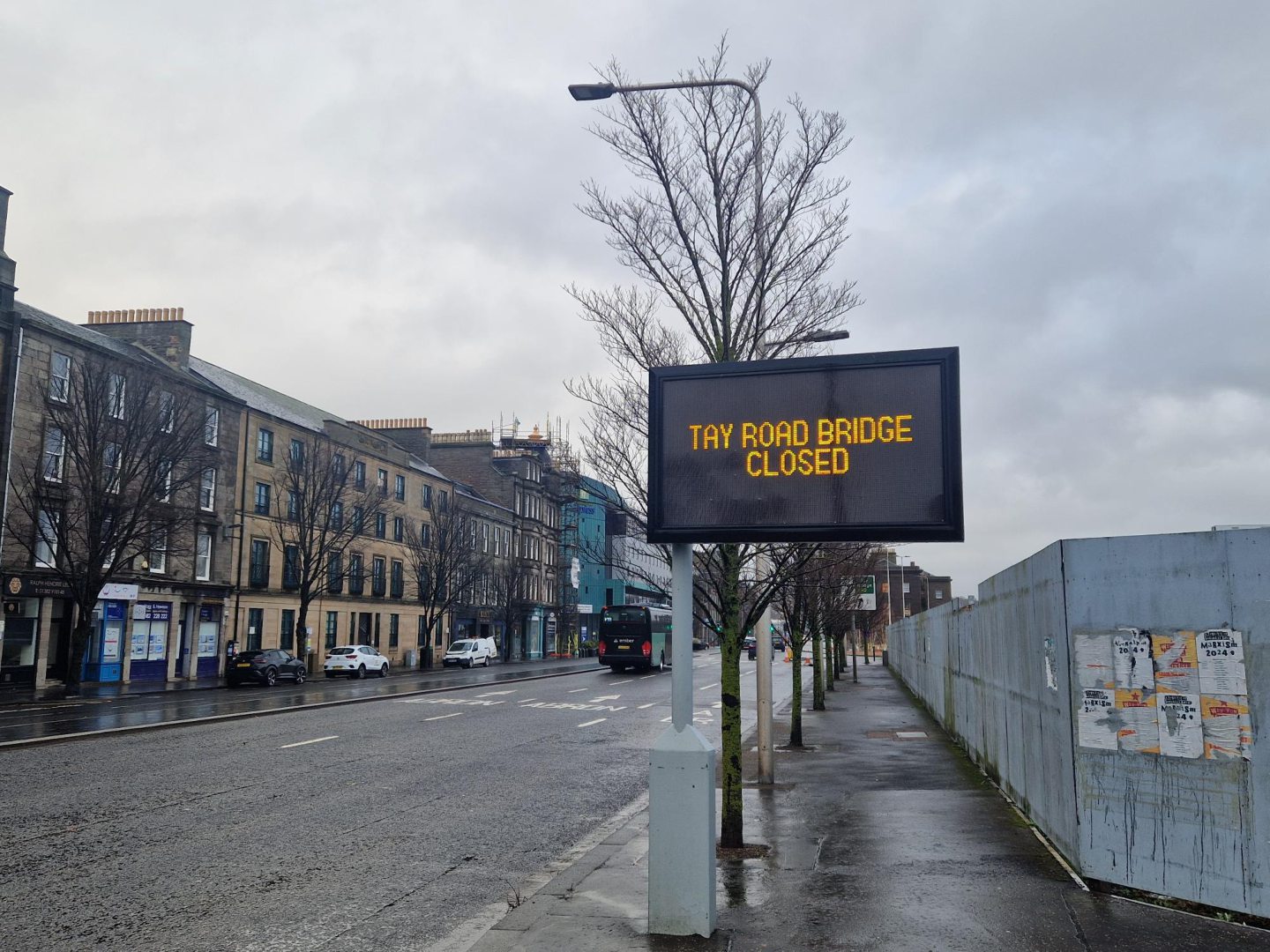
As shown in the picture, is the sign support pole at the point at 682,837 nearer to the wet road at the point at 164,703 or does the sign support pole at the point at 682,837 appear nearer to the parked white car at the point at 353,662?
the wet road at the point at 164,703

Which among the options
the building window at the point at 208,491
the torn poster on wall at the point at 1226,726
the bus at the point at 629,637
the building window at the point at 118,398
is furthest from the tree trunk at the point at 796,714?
the building window at the point at 208,491

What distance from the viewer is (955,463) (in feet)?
21.9

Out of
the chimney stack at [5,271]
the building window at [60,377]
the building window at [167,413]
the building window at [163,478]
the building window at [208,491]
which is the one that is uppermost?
the chimney stack at [5,271]

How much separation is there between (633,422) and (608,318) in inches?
46.7

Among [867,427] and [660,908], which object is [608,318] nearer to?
[867,427]

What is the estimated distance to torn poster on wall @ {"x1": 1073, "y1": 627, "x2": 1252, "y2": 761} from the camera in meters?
6.62

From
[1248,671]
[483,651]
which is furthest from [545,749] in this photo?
[483,651]

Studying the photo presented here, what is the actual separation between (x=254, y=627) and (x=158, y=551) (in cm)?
1358

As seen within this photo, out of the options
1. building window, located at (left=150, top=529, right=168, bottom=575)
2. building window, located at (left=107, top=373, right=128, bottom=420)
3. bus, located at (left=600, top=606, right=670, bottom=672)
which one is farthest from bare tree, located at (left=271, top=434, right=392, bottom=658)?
building window, located at (left=107, top=373, right=128, bottom=420)

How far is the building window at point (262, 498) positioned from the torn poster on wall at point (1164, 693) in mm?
44641

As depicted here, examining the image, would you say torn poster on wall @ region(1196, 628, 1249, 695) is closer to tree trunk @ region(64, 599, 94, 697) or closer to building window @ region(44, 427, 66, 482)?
tree trunk @ region(64, 599, 94, 697)

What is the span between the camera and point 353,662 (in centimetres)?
4506

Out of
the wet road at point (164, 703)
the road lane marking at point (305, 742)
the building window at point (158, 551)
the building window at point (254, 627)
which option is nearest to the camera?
the road lane marking at point (305, 742)

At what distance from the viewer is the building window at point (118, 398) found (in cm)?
→ 3152
